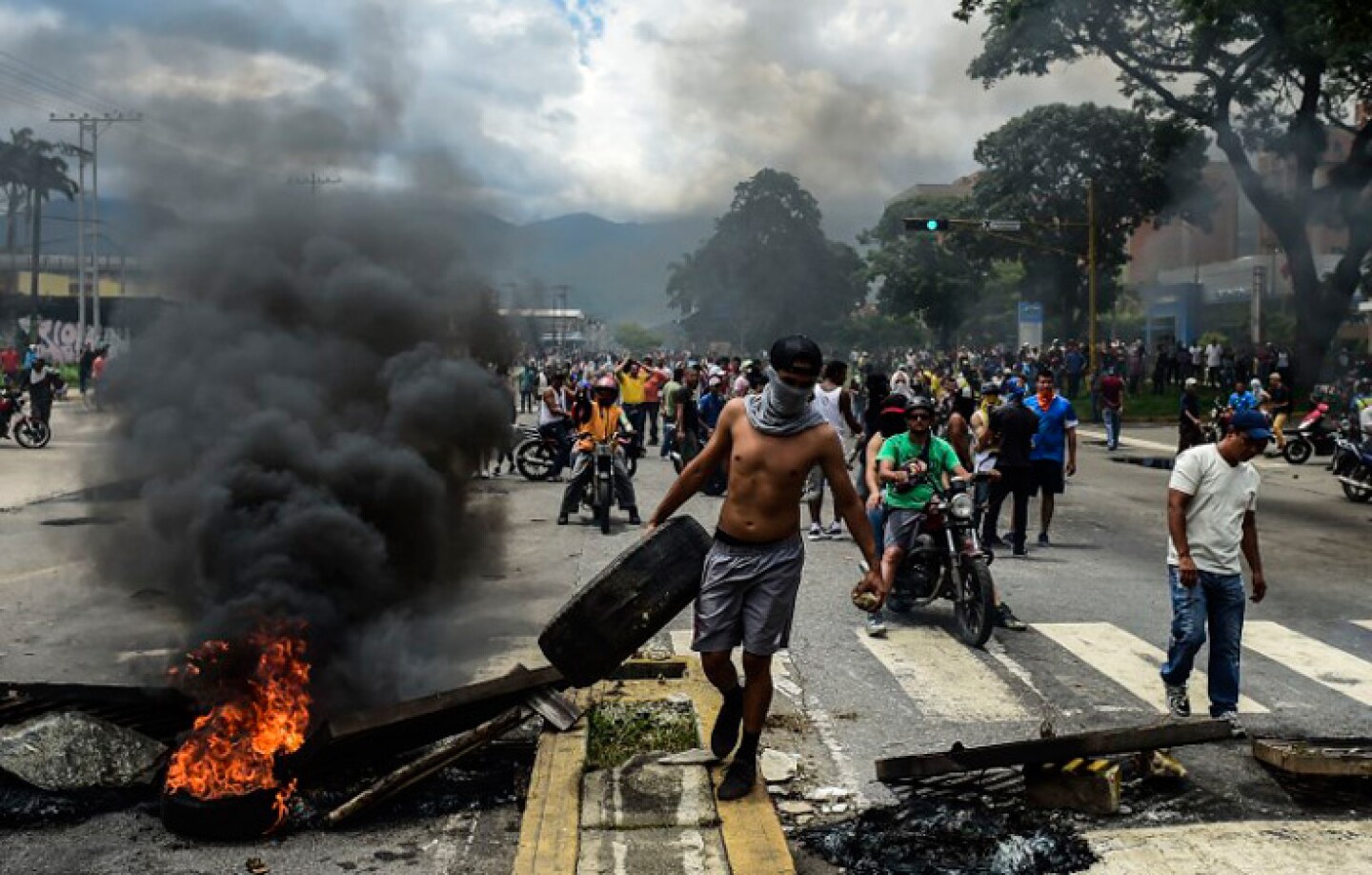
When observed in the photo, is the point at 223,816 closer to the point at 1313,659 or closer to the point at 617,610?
the point at 617,610

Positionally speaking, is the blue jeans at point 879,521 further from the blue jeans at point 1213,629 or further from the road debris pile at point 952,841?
the road debris pile at point 952,841

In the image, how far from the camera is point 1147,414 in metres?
34.2

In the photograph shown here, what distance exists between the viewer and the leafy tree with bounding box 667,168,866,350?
111938 mm

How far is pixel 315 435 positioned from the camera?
6527 millimetres

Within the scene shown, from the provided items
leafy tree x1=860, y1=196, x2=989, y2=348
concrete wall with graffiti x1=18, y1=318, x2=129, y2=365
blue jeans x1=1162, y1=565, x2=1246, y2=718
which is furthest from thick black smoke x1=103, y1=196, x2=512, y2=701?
leafy tree x1=860, y1=196, x2=989, y2=348

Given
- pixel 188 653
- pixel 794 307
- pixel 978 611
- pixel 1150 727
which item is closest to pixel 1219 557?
pixel 1150 727

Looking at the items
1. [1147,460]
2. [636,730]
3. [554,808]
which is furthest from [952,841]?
[1147,460]

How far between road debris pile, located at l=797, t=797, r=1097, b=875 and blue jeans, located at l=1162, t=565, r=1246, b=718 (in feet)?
5.13

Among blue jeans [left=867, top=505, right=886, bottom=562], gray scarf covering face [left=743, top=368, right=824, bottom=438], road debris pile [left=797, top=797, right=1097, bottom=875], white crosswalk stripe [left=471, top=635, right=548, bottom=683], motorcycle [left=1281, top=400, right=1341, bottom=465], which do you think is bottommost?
white crosswalk stripe [left=471, top=635, right=548, bottom=683]

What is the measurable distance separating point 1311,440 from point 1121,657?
1627 centimetres

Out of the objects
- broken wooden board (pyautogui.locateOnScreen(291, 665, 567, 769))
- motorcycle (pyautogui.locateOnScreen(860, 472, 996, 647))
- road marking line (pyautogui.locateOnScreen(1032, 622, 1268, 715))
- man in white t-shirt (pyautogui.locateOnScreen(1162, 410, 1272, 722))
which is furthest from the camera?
motorcycle (pyautogui.locateOnScreen(860, 472, 996, 647))

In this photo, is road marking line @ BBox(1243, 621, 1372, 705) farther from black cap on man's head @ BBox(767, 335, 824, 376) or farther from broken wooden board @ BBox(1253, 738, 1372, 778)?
black cap on man's head @ BBox(767, 335, 824, 376)

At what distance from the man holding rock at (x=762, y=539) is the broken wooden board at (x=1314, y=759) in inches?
75.9

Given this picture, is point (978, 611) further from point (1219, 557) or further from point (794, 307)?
point (794, 307)
